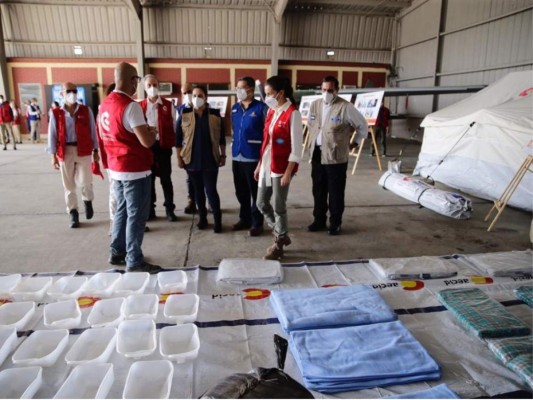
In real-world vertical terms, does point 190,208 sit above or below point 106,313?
below

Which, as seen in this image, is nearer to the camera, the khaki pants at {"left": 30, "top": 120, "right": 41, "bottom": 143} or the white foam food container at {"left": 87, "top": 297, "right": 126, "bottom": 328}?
the white foam food container at {"left": 87, "top": 297, "right": 126, "bottom": 328}

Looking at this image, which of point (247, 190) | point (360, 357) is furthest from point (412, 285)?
point (247, 190)

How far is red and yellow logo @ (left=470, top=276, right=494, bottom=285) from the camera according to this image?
275cm

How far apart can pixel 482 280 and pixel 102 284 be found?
270 centimetres

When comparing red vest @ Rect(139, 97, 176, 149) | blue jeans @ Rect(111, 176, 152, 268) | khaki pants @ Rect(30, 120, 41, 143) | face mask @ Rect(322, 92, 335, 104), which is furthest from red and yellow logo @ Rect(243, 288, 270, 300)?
khaki pants @ Rect(30, 120, 41, 143)

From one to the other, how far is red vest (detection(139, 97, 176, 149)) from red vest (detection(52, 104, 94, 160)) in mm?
645

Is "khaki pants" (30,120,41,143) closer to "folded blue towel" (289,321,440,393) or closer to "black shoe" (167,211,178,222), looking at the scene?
"black shoe" (167,211,178,222)

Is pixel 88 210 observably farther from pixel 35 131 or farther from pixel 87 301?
pixel 35 131

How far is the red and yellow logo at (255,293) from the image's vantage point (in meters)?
2.51

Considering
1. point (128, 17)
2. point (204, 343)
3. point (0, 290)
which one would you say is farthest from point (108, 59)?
point (204, 343)

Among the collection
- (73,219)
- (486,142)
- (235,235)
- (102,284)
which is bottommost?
(235,235)

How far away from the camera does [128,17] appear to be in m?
15.8

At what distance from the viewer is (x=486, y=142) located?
5.95 m

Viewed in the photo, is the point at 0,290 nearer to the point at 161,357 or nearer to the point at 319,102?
the point at 161,357
